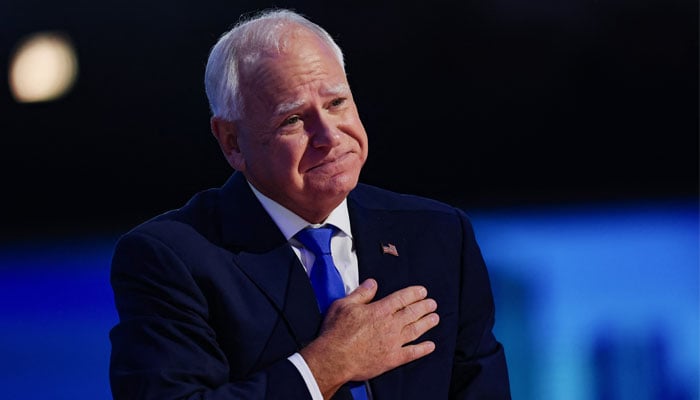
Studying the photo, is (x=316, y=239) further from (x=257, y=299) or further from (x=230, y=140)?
(x=230, y=140)

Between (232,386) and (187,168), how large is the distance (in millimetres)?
806

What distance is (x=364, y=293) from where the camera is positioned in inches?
73.8

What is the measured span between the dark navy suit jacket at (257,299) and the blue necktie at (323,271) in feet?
0.08

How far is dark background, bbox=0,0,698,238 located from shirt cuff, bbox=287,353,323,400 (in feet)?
2.56

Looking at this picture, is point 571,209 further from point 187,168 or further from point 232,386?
point 232,386

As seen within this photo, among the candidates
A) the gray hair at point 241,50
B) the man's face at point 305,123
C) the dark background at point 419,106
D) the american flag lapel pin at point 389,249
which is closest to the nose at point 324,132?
the man's face at point 305,123

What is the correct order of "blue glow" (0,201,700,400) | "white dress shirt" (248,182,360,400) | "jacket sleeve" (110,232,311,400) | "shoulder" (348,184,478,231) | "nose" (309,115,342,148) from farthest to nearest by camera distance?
1. "blue glow" (0,201,700,400)
2. "shoulder" (348,184,478,231)
3. "white dress shirt" (248,182,360,400)
4. "nose" (309,115,342,148)
5. "jacket sleeve" (110,232,311,400)

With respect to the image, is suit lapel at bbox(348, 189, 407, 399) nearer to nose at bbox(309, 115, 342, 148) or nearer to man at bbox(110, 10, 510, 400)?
man at bbox(110, 10, 510, 400)

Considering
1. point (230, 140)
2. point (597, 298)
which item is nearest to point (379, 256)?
point (230, 140)

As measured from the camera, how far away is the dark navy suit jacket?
68.7 inches

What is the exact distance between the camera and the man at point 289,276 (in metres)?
1.76

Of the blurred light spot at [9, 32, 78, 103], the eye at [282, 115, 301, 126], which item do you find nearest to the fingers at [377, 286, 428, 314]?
the eye at [282, 115, 301, 126]

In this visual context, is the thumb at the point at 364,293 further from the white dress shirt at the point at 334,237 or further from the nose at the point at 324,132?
the nose at the point at 324,132

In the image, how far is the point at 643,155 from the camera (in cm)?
265
